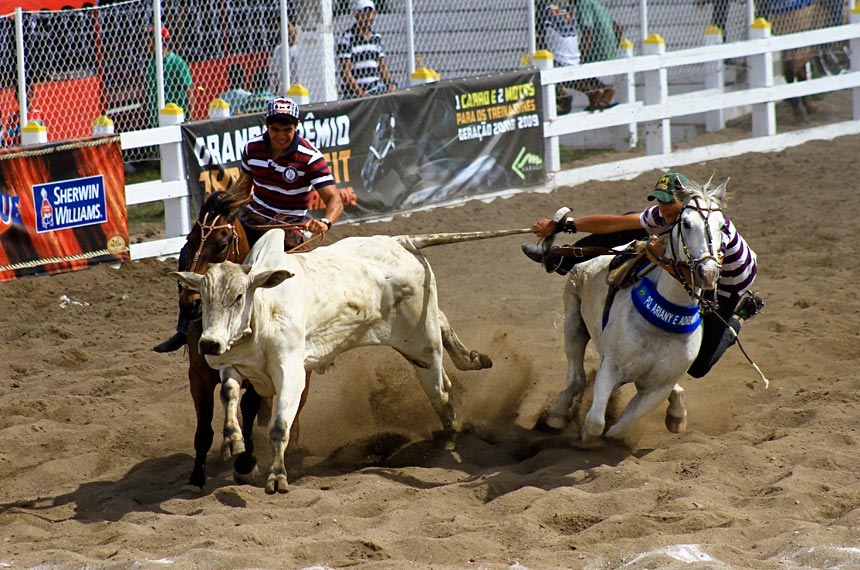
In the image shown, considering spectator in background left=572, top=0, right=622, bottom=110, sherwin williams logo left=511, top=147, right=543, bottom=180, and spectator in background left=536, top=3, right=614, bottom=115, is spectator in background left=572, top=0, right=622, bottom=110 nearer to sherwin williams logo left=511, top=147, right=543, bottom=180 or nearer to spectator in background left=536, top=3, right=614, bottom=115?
spectator in background left=536, top=3, right=614, bottom=115

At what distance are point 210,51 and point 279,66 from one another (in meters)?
0.77

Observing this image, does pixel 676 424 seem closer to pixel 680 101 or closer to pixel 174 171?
pixel 174 171

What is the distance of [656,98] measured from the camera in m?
15.7

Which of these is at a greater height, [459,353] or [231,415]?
[231,415]

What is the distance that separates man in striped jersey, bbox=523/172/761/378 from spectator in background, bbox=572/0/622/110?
850 centimetres

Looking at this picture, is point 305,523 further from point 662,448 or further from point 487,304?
point 487,304

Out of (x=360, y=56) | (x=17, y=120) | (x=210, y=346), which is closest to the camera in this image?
(x=210, y=346)

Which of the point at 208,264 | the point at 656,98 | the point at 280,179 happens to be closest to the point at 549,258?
the point at 280,179

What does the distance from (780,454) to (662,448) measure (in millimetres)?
686

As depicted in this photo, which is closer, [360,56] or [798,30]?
[360,56]

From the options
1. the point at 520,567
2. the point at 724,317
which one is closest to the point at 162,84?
the point at 724,317

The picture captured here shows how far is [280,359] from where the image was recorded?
251 inches

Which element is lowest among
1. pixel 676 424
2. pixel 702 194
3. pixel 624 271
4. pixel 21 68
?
pixel 676 424

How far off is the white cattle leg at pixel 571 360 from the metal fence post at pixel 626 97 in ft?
27.7
